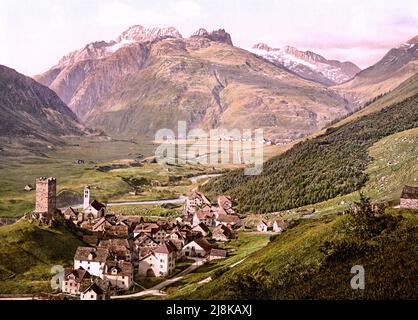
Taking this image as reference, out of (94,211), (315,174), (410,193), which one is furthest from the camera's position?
(315,174)

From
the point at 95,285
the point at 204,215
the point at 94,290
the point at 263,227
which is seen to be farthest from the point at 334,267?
the point at 204,215

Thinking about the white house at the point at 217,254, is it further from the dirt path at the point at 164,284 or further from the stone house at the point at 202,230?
the stone house at the point at 202,230

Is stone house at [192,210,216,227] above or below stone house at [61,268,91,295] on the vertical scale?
above

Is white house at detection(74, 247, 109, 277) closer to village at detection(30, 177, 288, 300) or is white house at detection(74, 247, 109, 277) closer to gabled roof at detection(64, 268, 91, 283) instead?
village at detection(30, 177, 288, 300)

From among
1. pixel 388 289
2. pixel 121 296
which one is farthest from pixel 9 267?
pixel 388 289

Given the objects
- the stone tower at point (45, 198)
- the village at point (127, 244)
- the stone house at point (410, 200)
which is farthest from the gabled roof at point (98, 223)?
the stone house at point (410, 200)

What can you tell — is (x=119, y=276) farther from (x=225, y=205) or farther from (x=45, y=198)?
(x=225, y=205)

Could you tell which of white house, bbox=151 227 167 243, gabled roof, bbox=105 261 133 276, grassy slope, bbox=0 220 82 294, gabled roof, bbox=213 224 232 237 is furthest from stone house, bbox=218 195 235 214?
gabled roof, bbox=105 261 133 276
